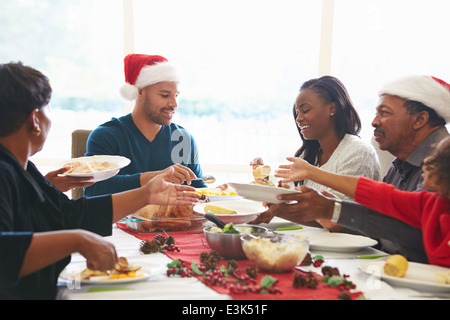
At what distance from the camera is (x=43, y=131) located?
1.39 metres

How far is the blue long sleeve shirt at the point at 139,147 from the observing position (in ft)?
9.29

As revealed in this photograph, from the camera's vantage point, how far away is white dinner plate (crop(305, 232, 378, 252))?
5.48 feet

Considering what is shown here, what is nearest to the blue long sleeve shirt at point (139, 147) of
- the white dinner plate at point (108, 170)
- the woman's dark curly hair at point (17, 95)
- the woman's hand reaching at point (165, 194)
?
the white dinner plate at point (108, 170)

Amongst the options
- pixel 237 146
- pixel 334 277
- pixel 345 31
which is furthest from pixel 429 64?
pixel 334 277

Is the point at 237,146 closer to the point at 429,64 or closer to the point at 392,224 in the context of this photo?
the point at 429,64

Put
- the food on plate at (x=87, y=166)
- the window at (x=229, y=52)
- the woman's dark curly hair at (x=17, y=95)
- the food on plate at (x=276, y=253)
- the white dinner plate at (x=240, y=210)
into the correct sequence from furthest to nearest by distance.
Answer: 1. the window at (x=229, y=52)
2. the food on plate at (x=87, y=166)
3. the white dinner plate at (x=240, y=210)
4. the food on plate at (x=276, y=253)
5. the woman's dark curly hair at (x=17, y=95)

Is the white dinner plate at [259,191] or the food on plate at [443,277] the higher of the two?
the white dinner plate at [259,191]

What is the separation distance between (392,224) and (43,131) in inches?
50.1

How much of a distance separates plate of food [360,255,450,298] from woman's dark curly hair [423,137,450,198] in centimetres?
25

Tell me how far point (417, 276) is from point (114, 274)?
2.99 ft

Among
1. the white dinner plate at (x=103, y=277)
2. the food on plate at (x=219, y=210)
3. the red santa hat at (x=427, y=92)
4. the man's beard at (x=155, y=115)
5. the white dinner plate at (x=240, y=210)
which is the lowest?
the white dinner plate at (x=240, y=210)

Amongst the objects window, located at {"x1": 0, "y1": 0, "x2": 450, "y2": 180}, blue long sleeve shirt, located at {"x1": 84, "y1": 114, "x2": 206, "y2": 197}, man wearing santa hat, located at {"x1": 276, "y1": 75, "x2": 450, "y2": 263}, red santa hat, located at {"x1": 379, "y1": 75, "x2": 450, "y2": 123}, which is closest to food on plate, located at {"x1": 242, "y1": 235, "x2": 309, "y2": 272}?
man wearing santa hat, located at {"x1": 276, "y1": 75, "x2": 450, "y2": 263}

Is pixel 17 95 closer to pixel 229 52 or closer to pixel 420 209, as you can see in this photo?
pixel 420 209

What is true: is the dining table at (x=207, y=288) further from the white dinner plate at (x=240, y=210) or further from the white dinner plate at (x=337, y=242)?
the white dinner plate at (x=240, y=210)
